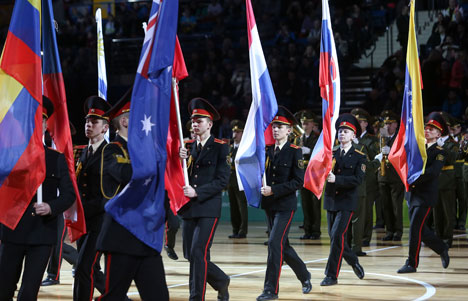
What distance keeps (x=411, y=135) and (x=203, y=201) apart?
366cm

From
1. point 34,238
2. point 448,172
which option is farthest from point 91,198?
point 448,172

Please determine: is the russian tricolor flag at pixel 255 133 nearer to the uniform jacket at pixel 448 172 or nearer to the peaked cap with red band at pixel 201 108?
the peaked cap with red band at pixel 201 108

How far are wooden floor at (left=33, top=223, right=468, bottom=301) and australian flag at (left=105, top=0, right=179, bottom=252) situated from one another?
3018 millimetres

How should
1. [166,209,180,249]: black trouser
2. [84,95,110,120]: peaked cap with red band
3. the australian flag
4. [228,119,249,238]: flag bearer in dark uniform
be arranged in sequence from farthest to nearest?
1. [228,119,249,238]: flag bearer in dark uniform
2. [166,209,180,249]: black trouser
3. [84,95,110,120]: peaked cap with red band
4. the australian flag

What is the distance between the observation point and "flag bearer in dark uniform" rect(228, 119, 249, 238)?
47.9 ft

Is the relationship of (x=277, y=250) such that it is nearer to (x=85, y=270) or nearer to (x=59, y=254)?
(x=85, y=270)

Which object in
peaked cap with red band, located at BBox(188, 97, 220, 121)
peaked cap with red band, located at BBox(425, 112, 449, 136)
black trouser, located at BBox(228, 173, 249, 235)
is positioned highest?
peaked cap with red band, located at BBox(188, 97, 220, 121)

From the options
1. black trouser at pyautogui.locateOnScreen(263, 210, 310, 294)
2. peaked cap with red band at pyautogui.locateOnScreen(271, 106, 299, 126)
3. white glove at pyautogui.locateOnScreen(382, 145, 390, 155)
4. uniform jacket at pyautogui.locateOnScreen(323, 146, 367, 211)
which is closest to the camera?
black trouser at pyautogui.locateOnScreen(263, 210, 310, 294)

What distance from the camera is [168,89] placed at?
18.4ft

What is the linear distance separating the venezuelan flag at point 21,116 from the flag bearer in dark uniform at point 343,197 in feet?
12.7

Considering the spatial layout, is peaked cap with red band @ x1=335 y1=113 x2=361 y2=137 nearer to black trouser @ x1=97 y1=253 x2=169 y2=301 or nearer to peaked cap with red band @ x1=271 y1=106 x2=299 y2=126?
peaked cap with red band @ x1=271 y1=106 x2=299 y2=126

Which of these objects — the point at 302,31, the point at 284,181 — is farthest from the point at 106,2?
the point at 284,181

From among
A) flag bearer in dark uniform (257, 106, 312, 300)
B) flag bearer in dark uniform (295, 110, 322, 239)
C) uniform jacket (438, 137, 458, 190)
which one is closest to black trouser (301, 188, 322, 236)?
flag bearer in dark uniform (295, 110, 322, 239)

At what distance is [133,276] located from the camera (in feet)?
17.0
